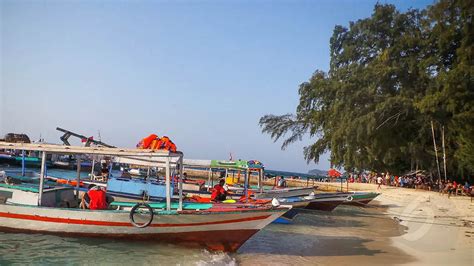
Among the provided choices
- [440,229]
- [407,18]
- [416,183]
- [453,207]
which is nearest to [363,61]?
[407,18]

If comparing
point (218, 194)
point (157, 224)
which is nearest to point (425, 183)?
point (218, 194)

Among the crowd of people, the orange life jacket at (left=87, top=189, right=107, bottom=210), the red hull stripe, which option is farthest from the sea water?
the crowd of people

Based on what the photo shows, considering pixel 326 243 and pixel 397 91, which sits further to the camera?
pixel 397 91

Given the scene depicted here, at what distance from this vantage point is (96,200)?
12.3 m

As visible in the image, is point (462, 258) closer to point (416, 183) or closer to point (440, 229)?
point (440, 229)

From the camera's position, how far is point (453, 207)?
77.3ft

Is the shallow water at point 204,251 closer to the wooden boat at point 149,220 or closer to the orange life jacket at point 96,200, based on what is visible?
the wooden boat at point 149,220

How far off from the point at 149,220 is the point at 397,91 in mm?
31748

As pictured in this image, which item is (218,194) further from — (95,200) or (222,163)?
(95,200)

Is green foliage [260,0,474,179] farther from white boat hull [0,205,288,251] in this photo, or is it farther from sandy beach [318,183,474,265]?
white boat hull [0,205,288,251]

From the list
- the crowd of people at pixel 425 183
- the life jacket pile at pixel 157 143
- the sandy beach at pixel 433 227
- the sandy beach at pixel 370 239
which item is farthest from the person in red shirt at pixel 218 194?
the crowd of people at pixel 425 183

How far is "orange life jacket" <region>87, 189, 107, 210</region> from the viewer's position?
12297 mm

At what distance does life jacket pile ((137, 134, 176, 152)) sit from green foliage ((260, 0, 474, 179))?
2268 cm

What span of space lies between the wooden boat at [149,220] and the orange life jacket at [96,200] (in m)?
0.43
